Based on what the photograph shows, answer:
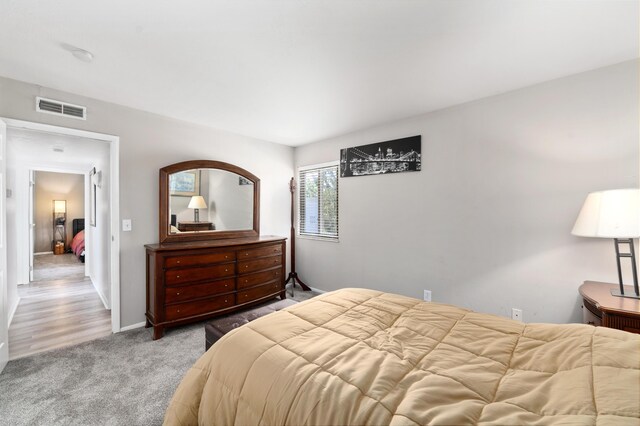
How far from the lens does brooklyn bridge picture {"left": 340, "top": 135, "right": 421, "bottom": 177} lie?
326 cm

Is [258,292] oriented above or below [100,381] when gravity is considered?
above

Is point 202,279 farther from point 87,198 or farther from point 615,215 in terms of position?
point 87,198

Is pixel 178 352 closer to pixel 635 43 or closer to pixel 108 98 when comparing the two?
pixel 108 98

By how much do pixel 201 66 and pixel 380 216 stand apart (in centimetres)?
257

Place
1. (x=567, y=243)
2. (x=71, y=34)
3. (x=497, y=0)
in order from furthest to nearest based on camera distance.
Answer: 1. (x=567, y=243)
2. (x=71, y=34)
3. (x=497, y=0)

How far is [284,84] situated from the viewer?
96.0 inches

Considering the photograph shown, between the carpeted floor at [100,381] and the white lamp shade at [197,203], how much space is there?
1543 mm

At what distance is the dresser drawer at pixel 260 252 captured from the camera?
3430 mm

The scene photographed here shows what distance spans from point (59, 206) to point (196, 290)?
8.20 metres

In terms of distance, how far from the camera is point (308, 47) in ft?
6.25

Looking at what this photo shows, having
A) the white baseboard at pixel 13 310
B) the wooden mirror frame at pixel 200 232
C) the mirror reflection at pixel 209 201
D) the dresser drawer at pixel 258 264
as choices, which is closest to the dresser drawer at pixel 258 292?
the dresser drawer at pixel 258 264

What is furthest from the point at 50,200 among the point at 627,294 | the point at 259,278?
the point at 627,294

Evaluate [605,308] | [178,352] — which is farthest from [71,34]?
[605,308]

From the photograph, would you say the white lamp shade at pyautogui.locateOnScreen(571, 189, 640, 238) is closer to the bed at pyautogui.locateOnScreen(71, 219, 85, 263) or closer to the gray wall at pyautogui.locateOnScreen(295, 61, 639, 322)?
the gray wall at pyautogui.locateOnScreen(295, 61, 639, 322)
